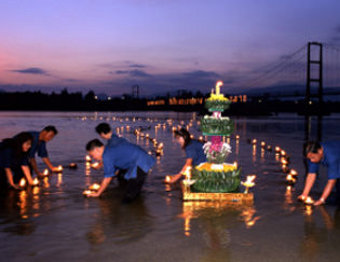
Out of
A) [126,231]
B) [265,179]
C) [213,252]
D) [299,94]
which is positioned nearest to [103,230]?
[126,231]

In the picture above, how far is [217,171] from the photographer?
8180 millimetres

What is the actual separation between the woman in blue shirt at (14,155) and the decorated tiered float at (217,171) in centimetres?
369

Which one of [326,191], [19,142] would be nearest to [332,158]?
[326,191]

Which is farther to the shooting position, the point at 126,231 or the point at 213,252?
the point at 126,231

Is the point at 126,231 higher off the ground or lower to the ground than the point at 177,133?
lower

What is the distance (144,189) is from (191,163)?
1353 millimetres

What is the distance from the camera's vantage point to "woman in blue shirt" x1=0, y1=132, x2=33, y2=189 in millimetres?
8617

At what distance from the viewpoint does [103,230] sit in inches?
252

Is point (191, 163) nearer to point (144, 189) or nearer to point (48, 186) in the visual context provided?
point (144, 189)

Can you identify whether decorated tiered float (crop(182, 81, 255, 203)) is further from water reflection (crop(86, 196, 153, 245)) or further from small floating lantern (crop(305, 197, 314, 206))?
water reflection (crop(86, 196, 153, 245))

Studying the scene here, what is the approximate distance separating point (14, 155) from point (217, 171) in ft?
15.1

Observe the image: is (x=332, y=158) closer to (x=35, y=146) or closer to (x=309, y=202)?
(x=309, y=202)

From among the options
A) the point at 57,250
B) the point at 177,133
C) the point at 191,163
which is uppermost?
the point at 177,133

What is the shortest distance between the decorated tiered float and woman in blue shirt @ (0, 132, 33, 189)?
12.1ft
